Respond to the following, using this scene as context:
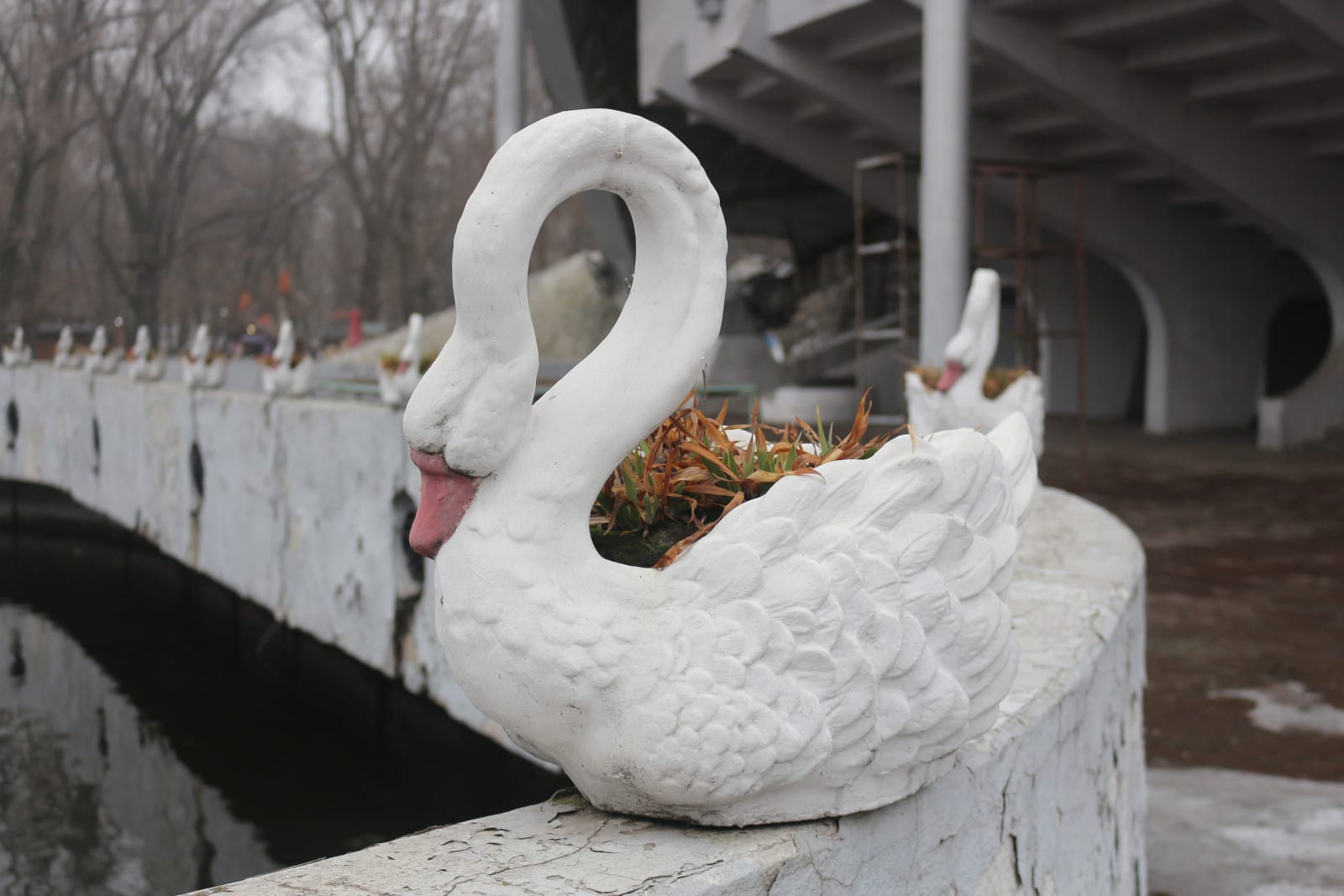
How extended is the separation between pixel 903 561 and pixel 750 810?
1.33 ft

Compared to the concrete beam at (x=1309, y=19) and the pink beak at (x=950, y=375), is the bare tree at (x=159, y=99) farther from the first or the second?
the pink beak at (x=950, y=375)

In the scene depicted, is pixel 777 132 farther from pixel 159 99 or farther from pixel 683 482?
pixel 159 99

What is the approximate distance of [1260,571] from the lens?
22.9 ft

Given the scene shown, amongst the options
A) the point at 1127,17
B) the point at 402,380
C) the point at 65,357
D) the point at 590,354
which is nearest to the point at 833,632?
the point at 590,354

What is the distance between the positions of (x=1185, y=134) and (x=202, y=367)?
896 centimetres

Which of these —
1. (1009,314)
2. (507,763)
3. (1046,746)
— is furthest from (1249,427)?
(1046,746)

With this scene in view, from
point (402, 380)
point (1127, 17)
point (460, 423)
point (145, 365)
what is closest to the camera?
point (460, 423)

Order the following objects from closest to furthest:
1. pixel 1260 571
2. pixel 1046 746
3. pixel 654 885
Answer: pixel 654 885 < pixel 1046 746 < pixel 1260 571

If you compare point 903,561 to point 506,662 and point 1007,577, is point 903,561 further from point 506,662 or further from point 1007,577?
point 506,662

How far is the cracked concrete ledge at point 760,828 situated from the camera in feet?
5.15

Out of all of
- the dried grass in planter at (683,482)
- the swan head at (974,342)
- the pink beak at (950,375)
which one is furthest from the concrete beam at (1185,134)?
the dried grass in planter at (683,482)

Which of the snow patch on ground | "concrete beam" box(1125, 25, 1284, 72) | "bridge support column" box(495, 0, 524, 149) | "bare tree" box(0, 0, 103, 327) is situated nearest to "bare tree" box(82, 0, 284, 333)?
"bare tree" box(0, 0, 103, 327)

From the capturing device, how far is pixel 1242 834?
367cm

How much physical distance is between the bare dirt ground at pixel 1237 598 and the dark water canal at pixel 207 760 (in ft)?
9.99
